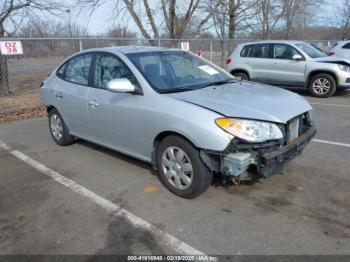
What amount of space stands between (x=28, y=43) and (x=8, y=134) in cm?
672

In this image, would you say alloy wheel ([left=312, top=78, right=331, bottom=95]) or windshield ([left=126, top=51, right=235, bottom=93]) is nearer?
windshield ([left=126, top=51, right=235, bottom=93])

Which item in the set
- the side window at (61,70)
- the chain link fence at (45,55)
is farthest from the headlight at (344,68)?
the side window at (61,70)

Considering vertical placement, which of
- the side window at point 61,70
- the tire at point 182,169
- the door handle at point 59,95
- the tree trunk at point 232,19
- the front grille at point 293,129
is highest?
the tree trunk at point 232,19

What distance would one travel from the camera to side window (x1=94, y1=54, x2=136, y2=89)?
4363 millimetres

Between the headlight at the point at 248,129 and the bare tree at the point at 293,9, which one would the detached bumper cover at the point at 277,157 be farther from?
the bare tree at the point at 293,9

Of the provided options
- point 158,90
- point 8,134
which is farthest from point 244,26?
point 158,90

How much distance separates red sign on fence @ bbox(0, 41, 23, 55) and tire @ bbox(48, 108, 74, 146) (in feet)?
16.7

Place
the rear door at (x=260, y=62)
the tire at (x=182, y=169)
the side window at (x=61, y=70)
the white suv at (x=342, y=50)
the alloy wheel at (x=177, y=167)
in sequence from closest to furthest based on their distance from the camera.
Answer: the tire at (x=182, y=169), the alloy wheel at (x=177, y=167), the side window at (x=61, y=70), the rear door at (x=260, y=62), the white suv at (x=342, y=50)

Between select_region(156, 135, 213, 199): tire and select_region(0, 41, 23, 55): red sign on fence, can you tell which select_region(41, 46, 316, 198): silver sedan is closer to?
select_region(156, 135, 213, 199): tire

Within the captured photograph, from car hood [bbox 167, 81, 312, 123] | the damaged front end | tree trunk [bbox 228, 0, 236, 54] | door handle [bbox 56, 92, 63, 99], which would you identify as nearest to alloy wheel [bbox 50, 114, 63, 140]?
door handle [bbox 56, 92, 63, 99]

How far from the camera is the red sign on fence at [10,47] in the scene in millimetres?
9902

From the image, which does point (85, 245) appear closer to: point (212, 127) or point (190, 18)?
point (212, 127)

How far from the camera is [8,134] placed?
7113mm

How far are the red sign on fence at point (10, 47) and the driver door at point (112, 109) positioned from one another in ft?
21.2
